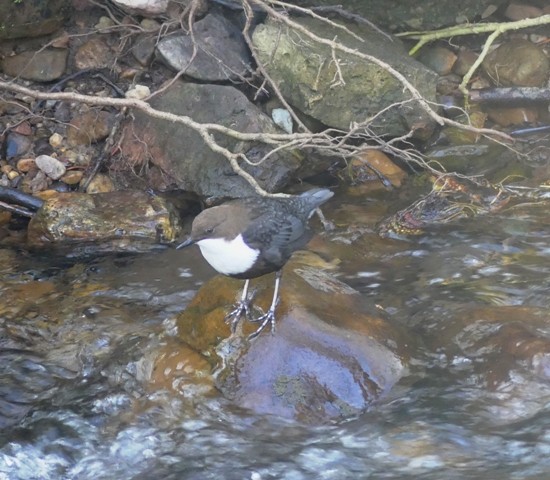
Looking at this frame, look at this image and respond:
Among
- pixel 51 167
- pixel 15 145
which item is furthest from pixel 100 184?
pixel 15 145

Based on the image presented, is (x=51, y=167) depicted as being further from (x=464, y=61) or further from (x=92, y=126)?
(x=464, y=61)

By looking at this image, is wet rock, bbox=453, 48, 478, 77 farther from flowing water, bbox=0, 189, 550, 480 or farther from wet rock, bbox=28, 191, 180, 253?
wet rock, bbox=28, 191, 180, 253

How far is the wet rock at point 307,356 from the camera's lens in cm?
366

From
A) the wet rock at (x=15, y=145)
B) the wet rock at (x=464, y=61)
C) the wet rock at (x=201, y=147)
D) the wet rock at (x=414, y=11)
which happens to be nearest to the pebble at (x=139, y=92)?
the wet rock at (x=201, y=147)

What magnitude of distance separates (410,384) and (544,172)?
3.14 m

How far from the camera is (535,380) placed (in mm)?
3703

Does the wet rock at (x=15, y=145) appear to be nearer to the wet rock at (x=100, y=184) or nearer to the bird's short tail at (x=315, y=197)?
the wet rock at (x=100, y=184)

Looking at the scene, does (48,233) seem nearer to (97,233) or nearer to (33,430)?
(97,233)

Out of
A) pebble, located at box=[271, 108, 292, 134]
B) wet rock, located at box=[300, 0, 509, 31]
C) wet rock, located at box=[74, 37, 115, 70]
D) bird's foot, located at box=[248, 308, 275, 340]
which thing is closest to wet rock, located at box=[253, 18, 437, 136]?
pebble, located at box=[271, 108, 292, 134]

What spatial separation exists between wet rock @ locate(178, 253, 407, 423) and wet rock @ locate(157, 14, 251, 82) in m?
2.92

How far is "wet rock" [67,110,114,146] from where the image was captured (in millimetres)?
6387

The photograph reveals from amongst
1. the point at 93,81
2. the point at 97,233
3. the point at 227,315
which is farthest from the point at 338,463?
the point at 93,81

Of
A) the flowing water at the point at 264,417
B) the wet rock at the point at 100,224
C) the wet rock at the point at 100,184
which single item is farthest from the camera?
the wet rock at the point at 100,184

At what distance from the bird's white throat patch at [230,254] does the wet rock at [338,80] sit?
2780mm
